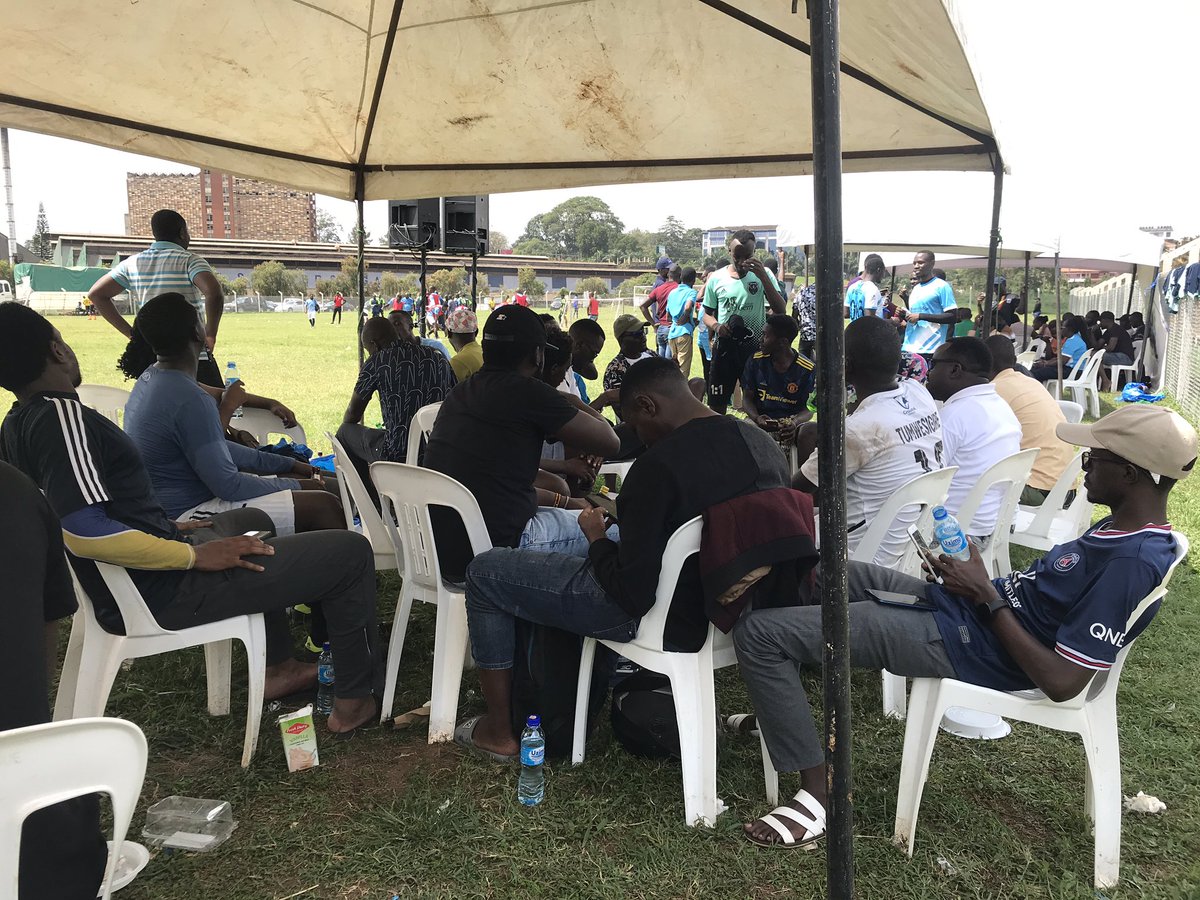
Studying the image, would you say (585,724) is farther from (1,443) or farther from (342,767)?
(1,443)

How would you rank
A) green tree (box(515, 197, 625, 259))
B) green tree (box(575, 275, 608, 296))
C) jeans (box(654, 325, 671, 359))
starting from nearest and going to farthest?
1. jeans (box(654, 325, 671, 359))
2. green tree (box(575, 275, 608, 296))
3. green tree (box(515, 197, 625, 259))

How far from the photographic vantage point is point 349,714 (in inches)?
125

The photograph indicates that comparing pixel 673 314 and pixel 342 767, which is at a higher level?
pixel 673 314

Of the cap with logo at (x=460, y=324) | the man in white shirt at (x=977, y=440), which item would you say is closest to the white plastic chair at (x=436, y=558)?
the man in white shirt at (x=977, y=440)

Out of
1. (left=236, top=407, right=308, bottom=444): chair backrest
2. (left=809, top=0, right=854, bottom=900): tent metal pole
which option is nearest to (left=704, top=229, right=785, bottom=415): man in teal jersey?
(left=236, top=407, right=308, bottom=444): chair backrest

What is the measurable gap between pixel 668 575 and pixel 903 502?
45.3 inches

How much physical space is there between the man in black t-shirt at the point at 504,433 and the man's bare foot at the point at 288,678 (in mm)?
800

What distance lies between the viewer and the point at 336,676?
3.18 m

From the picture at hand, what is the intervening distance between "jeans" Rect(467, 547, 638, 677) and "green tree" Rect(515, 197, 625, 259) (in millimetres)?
123046

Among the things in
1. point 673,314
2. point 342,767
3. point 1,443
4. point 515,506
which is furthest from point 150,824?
point 673,314

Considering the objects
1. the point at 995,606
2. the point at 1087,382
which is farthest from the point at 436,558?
the point at 1087,382

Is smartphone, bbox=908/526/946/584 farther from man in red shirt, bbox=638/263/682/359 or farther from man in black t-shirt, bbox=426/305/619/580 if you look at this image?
man in red shirt, bbox=638/263/682/359

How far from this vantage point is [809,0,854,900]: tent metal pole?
Result: 1.56 meters

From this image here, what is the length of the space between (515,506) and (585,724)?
0.79 m
